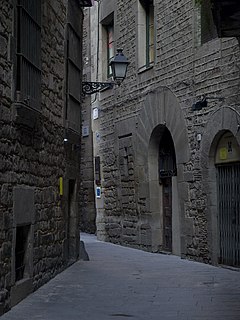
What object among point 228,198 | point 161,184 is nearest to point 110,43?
point 161,184

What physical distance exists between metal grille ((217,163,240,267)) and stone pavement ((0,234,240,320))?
0.33m

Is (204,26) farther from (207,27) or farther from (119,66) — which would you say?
(119,66)

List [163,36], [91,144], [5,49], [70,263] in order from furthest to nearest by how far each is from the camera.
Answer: [91,144], [163,36], [70,263], [5,49]

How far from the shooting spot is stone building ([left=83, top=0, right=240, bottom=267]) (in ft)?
37.4

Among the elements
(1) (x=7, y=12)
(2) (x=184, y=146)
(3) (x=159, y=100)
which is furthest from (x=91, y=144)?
(1) (x=7, y=12)

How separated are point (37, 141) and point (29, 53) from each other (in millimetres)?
1211

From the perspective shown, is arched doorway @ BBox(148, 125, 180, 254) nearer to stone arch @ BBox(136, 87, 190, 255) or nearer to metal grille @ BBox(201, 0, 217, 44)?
stone arch @ BBox(136, 87, 190, 255)

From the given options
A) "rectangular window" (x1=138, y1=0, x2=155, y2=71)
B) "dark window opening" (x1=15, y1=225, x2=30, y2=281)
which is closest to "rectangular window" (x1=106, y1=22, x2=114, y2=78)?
"rectangular window" (x1=138, y1=0, x2=155, y2=71)

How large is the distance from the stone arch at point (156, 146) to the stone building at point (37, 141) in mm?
2015

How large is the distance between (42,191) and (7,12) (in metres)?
2.79

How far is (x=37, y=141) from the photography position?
8750 mm

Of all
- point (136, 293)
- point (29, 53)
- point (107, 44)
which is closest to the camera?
point (29, 53)

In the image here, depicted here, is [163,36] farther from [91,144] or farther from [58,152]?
[91,144]

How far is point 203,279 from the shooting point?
10031 millimetres
